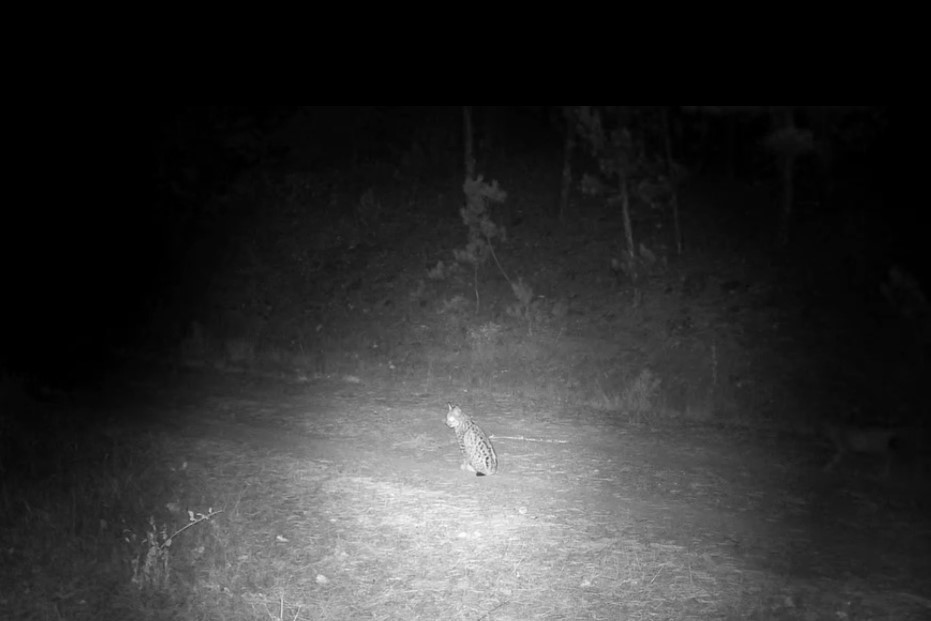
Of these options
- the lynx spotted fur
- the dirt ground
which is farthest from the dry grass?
the lynx spotted fur

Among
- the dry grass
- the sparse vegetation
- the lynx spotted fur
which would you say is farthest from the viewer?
the lynx spotted fur

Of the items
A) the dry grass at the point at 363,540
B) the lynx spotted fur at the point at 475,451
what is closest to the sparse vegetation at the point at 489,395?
the dry grass at the point at 363,540

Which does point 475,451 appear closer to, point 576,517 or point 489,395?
point 576,517

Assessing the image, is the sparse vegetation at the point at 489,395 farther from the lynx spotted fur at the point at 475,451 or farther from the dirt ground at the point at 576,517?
the lynx spotted fur at the point at 475,451

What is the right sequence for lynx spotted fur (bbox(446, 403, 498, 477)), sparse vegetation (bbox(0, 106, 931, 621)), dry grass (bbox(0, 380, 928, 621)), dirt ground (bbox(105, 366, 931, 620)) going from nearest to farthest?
A: dry grass (bbox(0, 380, 928, 621)) < dirt ground (bbox(105, 366, 931, 620)) < sparse vegetation (bbox(0, 106, 931, 621)) < lynx spotted fur (bbox(446, 403, 498, 477))

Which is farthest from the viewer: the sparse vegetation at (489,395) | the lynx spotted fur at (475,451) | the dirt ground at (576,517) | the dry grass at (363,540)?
the lynx spotted fur at (475,451)

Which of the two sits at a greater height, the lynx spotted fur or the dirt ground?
the lynx spotted fur

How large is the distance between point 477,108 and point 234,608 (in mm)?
17638

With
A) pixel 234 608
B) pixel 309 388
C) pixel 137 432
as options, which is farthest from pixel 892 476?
pixel 137 432

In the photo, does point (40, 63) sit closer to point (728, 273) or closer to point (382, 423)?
point (382, 423)

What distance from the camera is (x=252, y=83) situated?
1669 cm

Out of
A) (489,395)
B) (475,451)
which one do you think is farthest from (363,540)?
(489,395)

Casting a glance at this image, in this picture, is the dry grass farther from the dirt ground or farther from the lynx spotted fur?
the lynx spotted fur

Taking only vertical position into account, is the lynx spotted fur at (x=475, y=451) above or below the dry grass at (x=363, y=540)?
above
